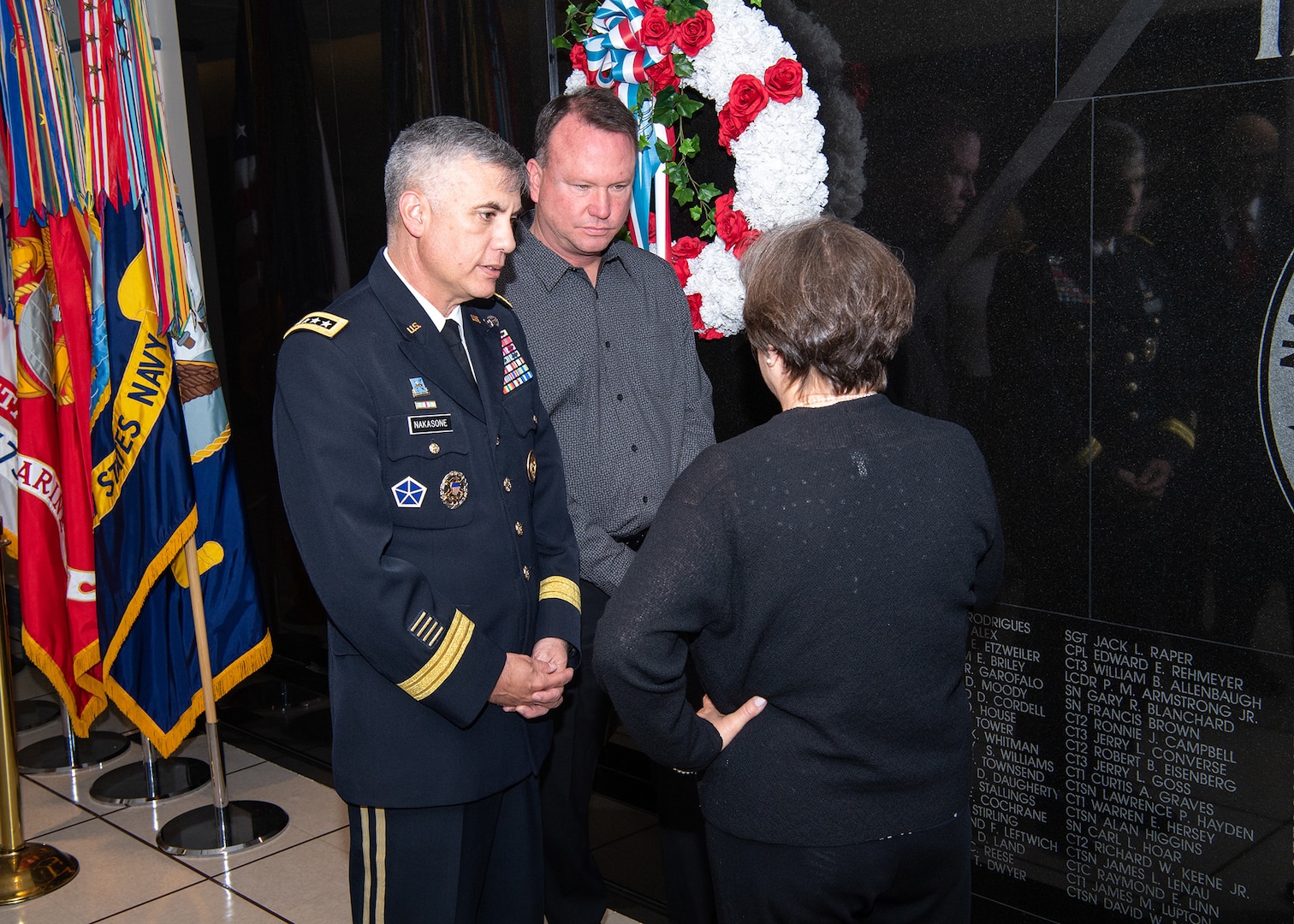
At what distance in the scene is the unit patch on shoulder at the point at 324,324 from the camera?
183 centimetres

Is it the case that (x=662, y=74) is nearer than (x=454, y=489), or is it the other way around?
(x=454, y=489)

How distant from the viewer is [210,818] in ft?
11.6

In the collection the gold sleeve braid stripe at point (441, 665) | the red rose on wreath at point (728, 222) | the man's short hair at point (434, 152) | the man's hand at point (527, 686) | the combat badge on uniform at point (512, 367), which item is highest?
the man's short hair at point (434, 152)

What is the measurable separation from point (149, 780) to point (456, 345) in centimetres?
259

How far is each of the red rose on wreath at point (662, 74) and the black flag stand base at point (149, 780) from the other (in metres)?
2.72

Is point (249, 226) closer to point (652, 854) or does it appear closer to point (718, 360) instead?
point (718, 360)

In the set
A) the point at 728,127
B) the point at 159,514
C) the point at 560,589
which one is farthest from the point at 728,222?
the point at 159,514

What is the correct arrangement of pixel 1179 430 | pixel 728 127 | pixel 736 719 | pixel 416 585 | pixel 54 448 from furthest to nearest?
pixel 54 448 < pixel 728 127 < pixel 1179 430 < pixel 416 585 < pixel 736 719

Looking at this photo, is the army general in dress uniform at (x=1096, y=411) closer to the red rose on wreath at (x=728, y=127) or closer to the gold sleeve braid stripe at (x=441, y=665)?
the red rose on wreath at (x=728, y=127)

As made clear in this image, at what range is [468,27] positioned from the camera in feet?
10.1

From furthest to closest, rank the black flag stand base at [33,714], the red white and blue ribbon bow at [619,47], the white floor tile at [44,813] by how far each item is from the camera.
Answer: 1. the black flag stand base at [33,714]
2. the white floor tile at [44,813]
3. the red white and blue ribbon bow at [619,47]

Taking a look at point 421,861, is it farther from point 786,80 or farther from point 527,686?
point 786,80

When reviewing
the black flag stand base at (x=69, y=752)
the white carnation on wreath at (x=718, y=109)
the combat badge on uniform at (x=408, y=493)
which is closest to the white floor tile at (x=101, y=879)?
the black flag stand base at (x=69, y=752)

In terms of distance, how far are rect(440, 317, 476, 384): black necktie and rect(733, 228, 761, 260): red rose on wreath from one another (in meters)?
0.78
